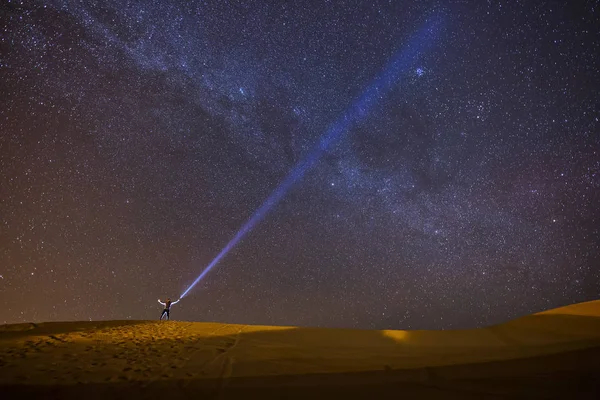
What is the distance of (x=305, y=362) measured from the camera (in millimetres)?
6727

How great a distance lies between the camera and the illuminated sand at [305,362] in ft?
15.7

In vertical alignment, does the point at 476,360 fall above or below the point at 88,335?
below

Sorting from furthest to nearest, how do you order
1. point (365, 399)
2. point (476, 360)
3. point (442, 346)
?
point (442, 346) < point (476, 360) < point (365, 399)

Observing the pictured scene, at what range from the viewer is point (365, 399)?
14.6ft

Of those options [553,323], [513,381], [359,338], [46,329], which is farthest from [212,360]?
[553,323]

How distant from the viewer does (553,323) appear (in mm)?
9891

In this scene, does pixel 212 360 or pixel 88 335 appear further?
pixel 88 335

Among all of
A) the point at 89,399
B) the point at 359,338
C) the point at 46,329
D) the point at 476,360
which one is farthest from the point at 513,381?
the point at 46,329

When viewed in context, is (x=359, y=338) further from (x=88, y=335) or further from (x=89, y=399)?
(x=88, y=335)

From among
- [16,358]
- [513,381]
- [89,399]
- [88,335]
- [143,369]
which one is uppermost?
[88,335]

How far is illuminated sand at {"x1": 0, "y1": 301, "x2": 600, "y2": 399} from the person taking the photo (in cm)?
479

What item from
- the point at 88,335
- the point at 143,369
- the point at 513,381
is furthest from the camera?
the point at 88,335

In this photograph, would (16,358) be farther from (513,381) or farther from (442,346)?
(442,346)

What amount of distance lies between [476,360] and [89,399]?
709cm
